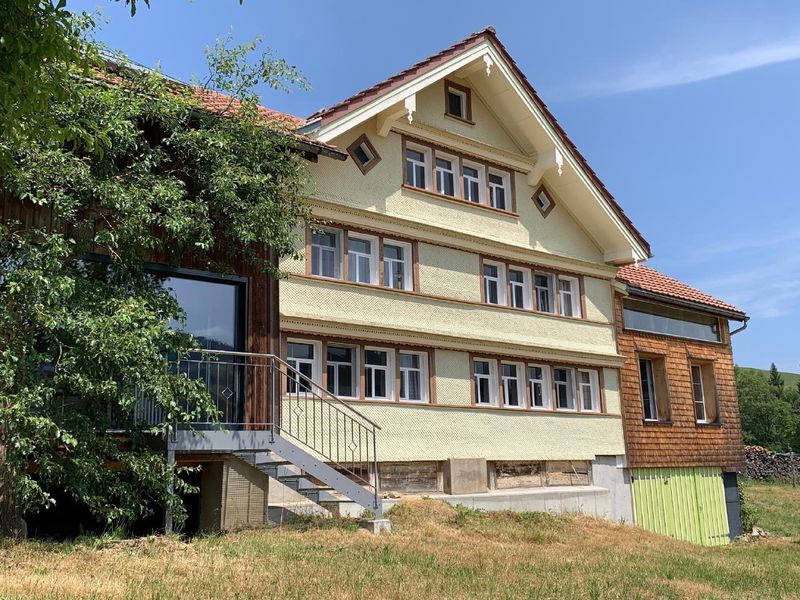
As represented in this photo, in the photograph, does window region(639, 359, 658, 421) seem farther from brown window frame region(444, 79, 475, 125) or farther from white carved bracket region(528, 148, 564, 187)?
brown window frame region(444, 79, 475, 125)

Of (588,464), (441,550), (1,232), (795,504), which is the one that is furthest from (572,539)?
(795,504)

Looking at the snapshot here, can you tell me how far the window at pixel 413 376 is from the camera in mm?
18078

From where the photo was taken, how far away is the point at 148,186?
12.6m

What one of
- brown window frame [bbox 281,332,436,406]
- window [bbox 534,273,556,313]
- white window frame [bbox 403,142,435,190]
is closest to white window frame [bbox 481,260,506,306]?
window [bbox 534,273,556,313]

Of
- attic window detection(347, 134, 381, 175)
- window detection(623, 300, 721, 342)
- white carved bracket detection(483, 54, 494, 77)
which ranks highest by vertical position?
white carved bracket detection(483, 54, 494, 77)

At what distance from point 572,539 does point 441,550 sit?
4.31 m

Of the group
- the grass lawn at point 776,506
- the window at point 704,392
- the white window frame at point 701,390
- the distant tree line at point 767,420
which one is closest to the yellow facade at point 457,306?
the white window frame at point 701,390

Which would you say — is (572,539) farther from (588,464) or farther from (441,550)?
(588,464)

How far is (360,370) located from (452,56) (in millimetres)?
7290

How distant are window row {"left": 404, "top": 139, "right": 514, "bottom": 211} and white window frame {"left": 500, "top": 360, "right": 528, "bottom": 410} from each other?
150 inches

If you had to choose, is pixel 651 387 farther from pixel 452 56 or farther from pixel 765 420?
pixel 765 420

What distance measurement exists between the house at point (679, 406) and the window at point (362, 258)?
822cm

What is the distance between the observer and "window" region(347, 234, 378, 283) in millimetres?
17703

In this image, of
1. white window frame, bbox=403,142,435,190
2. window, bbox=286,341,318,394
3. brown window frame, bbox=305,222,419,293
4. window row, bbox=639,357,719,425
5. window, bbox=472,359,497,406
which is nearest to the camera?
window, bbox=286,341,318,394
